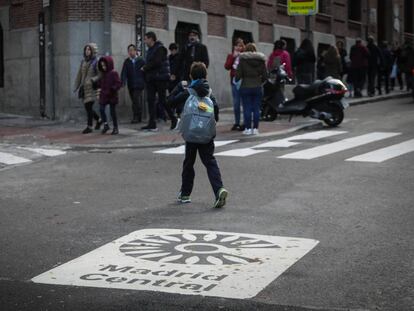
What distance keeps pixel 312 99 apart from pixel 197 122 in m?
8.49

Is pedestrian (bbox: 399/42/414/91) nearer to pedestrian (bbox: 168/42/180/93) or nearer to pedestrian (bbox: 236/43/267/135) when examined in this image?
pedestrian (bbox: 168/42/180/93)

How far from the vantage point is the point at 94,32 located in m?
18.7

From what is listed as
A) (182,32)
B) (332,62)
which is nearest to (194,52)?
(182,32)

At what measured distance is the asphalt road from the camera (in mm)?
5164

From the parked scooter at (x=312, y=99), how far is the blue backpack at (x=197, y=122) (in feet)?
27.0

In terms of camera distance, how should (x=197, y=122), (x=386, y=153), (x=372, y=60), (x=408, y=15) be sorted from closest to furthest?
(x=197, y=122), (x=386, y=153), (x=372, y=60), (x=408, y=15)

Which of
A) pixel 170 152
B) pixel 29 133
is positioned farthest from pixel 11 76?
pixel 170 152

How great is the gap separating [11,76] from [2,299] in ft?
53.8

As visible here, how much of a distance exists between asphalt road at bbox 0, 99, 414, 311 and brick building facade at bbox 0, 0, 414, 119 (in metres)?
5.83

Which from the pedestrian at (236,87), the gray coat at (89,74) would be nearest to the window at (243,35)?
the pedestrian at (236,87)

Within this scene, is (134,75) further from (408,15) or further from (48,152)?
(408,15)

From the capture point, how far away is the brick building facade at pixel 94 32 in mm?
18641

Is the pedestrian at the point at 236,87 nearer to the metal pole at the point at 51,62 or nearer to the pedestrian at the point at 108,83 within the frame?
the pedestrian at the point at 108,83

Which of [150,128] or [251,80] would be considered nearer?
[251,80]
